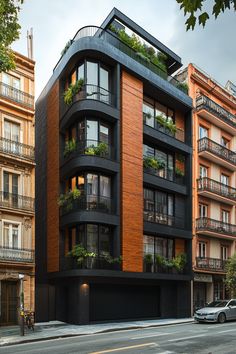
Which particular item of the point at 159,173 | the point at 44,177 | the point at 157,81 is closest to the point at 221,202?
the point at 159,173

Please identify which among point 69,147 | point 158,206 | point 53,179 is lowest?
point 158,206

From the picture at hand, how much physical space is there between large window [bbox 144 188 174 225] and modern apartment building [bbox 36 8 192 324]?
Result: 74 mm

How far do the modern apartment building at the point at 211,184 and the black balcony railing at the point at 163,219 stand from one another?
2.31 m

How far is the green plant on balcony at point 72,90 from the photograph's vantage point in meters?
27.6

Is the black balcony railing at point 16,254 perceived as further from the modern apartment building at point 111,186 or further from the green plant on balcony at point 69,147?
the green plant on balcony at point 69,147

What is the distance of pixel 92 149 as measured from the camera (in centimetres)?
2670

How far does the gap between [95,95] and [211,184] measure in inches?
544

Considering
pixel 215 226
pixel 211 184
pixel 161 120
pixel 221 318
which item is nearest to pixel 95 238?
pixel 221 318

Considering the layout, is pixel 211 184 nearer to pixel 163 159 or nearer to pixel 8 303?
pixel 163 159

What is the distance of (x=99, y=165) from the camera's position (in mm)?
26578

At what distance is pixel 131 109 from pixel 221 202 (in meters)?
14.0

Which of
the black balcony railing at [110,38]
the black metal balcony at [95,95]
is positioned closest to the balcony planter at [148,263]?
the black metal balcony at [95,95]

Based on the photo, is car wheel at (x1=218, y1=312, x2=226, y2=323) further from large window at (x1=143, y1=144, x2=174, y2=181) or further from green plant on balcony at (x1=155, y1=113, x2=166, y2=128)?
green plant on balcony at (x1=155, y1=113, x2=166, y2=128)

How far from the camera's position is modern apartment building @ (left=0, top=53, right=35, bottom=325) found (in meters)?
25.2
